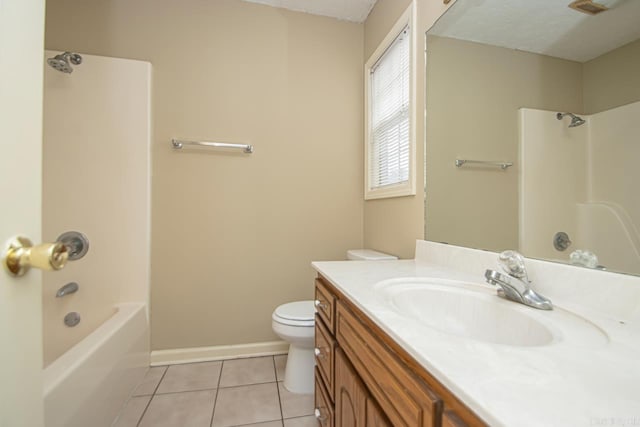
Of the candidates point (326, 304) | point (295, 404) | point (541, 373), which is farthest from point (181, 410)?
point (541, 373)

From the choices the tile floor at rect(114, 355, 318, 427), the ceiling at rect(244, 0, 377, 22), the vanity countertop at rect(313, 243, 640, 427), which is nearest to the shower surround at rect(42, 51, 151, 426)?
the tile floor at rect(114, 355, 318, 427)

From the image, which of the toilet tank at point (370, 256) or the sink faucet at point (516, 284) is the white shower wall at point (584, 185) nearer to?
the sink faucet at point (516, 284)

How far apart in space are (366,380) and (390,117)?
1.47 meters

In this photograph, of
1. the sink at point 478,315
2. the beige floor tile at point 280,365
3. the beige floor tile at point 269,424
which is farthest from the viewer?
the beige floor tile at point 280,365

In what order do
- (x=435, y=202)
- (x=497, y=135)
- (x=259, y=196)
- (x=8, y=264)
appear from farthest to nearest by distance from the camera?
(x=259, y=196) → (x=435, y=202) → (x=497, y=135) → (x=8, y=264)

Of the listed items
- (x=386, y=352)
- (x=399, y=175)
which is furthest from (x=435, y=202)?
(x=386, y=352)

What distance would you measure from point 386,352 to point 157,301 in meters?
1.72

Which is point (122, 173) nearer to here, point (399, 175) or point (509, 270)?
point (399, 175)

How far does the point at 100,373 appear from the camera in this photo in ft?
3.89

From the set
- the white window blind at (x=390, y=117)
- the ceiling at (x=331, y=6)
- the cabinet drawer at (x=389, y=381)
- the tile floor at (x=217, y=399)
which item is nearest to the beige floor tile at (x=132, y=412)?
the tile floor at (x=217, y=399)

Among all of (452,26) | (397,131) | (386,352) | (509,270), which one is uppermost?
(452,26)

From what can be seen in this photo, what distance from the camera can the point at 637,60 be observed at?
0.63m

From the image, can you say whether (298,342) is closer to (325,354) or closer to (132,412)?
(325,354)

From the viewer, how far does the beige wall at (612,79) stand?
0.64 meters
